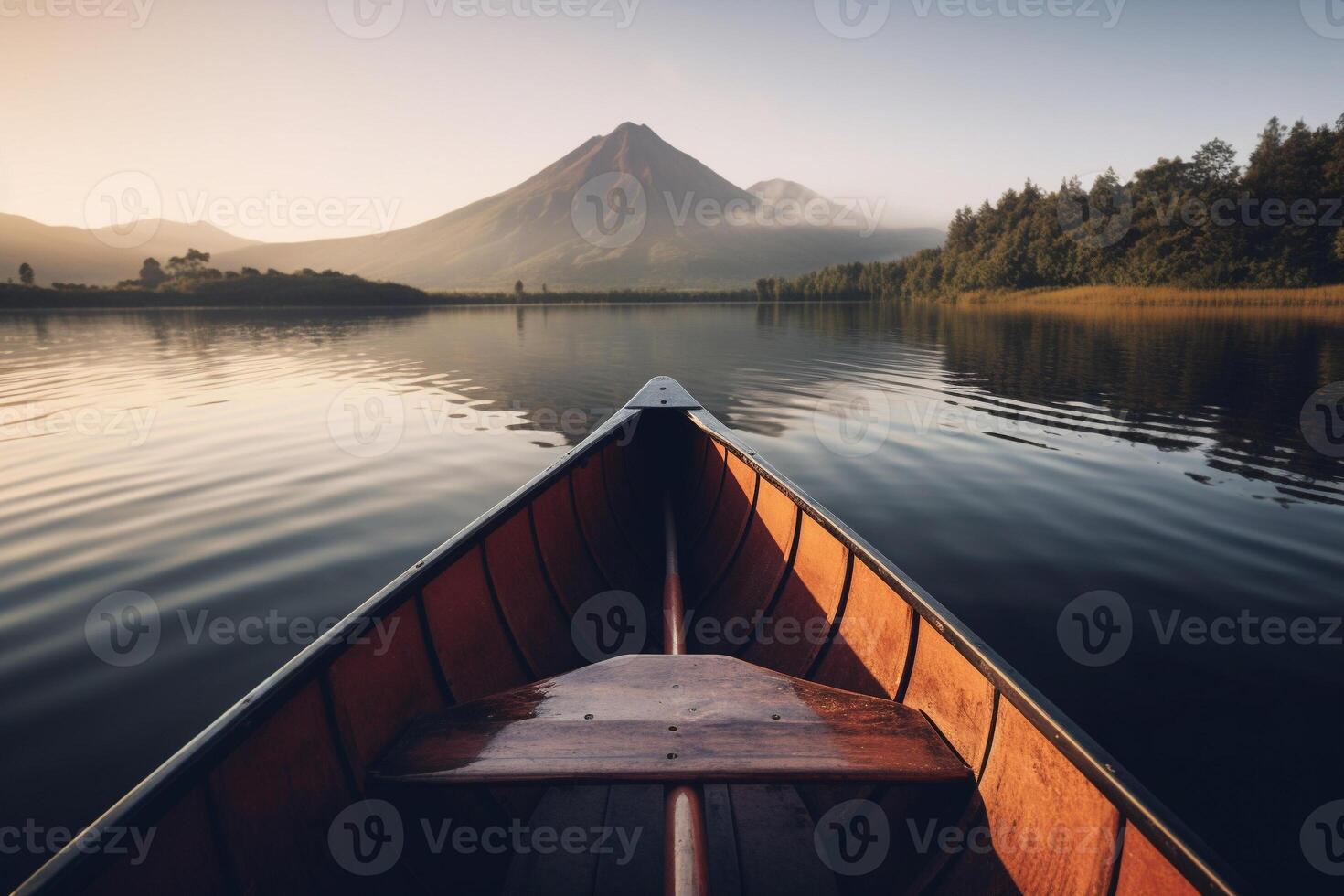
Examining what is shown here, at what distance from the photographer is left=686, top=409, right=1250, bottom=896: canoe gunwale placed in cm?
151

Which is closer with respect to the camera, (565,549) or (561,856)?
A: (561,856)

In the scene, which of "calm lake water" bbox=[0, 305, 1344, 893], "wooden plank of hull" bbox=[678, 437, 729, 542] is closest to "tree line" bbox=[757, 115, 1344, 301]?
"calm lake water" bbox=[0, 305, 1344, 893]

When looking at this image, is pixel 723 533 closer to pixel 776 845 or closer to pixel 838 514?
pixel 838 514

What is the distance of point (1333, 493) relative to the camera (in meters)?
7.80

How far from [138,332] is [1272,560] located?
2063 inches

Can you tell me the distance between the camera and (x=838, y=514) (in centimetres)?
796

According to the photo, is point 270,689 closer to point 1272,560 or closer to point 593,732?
point 593,732

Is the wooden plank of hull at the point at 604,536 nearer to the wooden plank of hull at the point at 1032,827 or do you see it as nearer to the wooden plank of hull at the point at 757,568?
the wooden plank of hull at the point at 757,568

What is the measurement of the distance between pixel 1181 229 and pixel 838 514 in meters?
82.1

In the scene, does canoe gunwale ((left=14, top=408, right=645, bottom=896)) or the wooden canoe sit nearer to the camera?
canoe gunwale ((left=14, top=408, right=645, bottom=896))

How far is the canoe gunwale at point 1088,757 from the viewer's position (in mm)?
1506

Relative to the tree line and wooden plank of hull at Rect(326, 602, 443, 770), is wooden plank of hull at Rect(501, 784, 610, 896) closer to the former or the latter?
wooden plank of hull at Rect(326, 602, 443, 770)

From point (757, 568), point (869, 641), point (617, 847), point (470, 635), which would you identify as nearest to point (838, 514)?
point (757, 568)

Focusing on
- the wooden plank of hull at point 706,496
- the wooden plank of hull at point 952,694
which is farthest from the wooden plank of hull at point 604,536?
the wooden plank of hull at point 952,694
